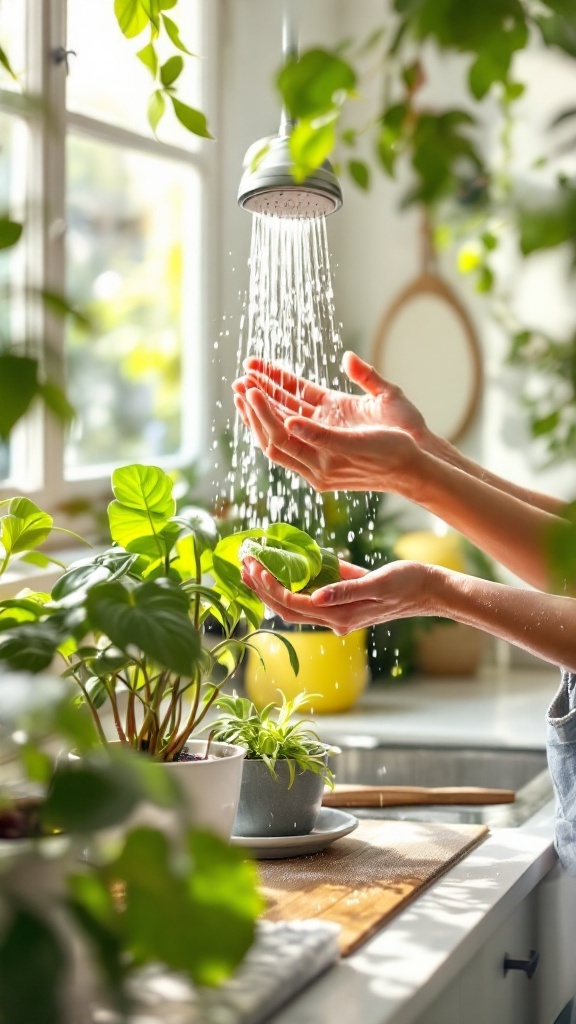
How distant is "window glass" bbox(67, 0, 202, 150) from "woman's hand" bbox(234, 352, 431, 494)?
1.08 meters

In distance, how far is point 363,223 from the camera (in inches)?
118

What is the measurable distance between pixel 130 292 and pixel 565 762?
154cm

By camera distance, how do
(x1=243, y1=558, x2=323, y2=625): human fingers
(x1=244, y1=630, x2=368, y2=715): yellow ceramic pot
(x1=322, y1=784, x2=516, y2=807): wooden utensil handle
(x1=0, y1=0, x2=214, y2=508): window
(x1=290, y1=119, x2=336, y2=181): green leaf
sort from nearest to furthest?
(x1=290, y1=119, x2=336, y2=181): green leaf < (x1=243, y1=558, x2=323, y2=625): human fingers < (x1=322, y1=784, x2=516, y2=807): wooden utensil handle < (x1=0, y1=0, x2=214, y2=508): window < (x1=244, y1=630, x2=368, y2=715): yellow ceramic pot

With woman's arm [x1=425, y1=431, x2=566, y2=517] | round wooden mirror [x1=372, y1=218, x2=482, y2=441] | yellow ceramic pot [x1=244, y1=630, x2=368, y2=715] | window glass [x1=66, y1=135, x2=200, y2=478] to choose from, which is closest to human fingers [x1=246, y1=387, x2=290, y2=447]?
woman's arm [x1=425, y1=431, x2=566, y2=517]

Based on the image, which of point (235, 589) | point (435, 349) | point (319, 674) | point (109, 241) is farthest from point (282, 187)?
point (435, 349)

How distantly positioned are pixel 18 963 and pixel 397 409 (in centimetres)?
104

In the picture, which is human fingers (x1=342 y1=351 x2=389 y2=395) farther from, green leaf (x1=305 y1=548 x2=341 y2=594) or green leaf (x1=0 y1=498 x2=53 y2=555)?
green leaf (x1=0 y1=498 x2=53 y2=555)

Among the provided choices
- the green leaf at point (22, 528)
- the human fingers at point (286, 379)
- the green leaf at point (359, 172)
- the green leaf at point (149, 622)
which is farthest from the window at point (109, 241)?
the green leaf at point (149, 622)

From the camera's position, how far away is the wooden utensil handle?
1428 mm

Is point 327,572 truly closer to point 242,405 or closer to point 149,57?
point 242,405

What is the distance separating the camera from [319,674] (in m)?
2.24

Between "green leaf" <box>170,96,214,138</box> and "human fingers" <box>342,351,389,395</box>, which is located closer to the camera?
"green leaf" <box>170,96,214,138</box>

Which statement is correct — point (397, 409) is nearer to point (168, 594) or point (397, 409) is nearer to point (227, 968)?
point (168, 594)

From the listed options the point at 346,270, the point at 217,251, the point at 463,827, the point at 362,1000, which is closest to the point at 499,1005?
the point at 463,827
